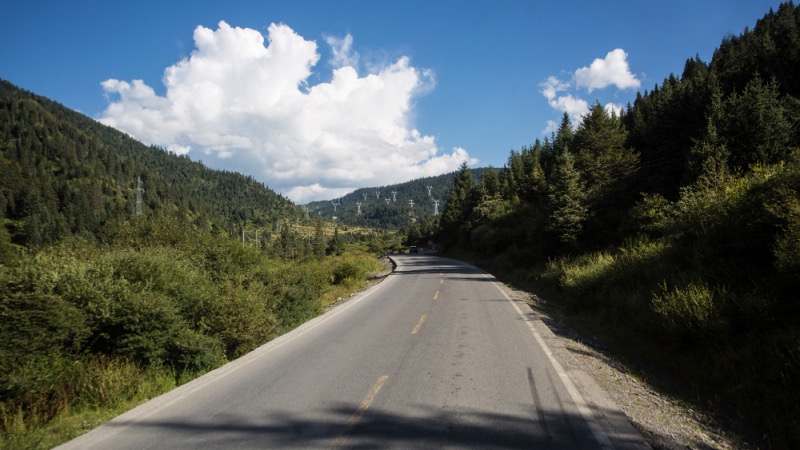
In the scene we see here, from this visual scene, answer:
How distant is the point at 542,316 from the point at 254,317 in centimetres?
898

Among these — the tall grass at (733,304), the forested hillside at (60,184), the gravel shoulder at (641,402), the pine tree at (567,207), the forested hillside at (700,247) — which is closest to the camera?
the gravel shoulder at (641,402)

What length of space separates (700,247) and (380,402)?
1037 cm

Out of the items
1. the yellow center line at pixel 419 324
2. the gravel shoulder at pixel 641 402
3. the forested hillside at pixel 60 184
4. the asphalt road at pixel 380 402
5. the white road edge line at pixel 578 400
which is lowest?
the gravel shoulder at pixel 641 402

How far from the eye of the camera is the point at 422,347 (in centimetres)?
878

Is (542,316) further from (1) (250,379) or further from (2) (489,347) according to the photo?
(1) (250,379)

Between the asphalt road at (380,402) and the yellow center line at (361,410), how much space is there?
0.5 inches

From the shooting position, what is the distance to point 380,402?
5629 mm

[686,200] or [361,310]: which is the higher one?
[686,200]

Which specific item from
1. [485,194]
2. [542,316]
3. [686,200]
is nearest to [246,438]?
[542,316]

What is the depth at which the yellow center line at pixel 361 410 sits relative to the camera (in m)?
4.51

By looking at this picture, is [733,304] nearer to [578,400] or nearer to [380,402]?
[578,400]

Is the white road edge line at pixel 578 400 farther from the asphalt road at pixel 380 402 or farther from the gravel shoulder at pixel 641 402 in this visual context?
the gravel shoulder at pixel 641 402

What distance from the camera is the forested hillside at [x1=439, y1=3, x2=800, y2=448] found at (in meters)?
7.24

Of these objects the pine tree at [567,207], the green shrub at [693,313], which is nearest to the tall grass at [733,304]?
the green shrub at [693,313]
